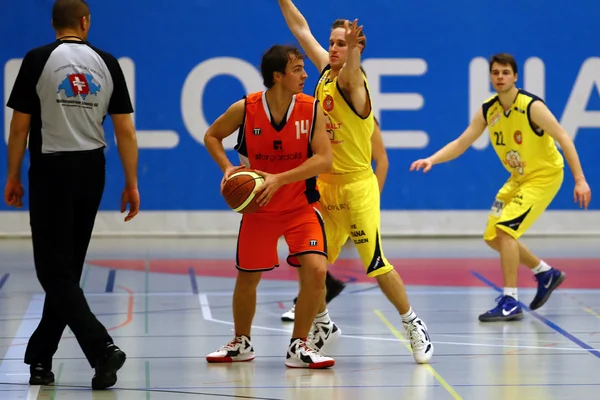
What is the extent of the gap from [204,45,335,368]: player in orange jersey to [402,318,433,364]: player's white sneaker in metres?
0.51

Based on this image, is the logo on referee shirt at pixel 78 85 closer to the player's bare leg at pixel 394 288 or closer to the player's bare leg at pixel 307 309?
the player's bare leg at pixel 307 309

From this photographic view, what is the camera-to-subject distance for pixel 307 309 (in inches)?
246

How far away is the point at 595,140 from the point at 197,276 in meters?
6.06

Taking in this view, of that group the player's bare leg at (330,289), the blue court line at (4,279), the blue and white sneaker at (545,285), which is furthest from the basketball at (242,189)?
the blue court line at (4,279)

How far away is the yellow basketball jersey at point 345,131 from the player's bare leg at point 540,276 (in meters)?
2.28

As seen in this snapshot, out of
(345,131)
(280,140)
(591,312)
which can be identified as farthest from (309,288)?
(591,312)

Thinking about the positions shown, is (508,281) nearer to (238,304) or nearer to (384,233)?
(238,304)

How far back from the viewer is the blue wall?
1400 centimetres

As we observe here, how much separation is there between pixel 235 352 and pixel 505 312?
2457 mm

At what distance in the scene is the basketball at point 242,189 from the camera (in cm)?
592

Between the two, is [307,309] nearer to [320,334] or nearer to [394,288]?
[394,288]

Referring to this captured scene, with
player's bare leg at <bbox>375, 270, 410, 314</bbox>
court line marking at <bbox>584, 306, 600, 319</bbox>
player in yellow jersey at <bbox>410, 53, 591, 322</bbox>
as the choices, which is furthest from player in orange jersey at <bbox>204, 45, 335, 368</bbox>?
court line marking at <bbox>584, 306, 600, 319</bbox>

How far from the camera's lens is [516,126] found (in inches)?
329

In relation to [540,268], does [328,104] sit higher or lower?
higher
